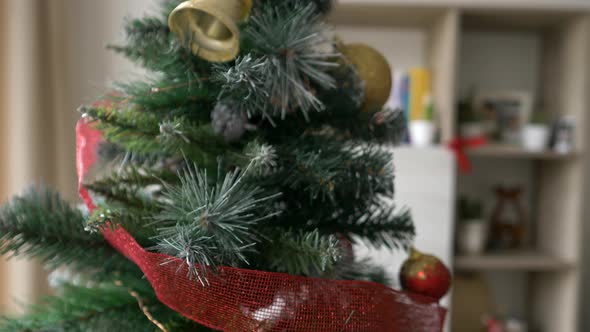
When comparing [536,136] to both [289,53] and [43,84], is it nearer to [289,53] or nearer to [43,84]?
[289,53]

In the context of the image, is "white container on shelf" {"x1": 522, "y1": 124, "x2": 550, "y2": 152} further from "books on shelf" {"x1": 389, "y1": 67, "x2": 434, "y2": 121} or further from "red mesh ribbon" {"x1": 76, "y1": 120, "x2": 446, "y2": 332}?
"red mesh ribbon" {"x1": 76, "y1": 120, "x2": 446, "y2": 332}

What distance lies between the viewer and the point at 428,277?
427mm

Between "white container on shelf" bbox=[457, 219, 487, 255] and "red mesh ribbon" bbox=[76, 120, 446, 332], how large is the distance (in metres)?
1.29

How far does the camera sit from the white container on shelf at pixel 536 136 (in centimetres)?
155

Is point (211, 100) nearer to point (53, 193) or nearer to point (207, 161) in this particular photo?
point (207, 161)

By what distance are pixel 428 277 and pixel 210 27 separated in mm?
303

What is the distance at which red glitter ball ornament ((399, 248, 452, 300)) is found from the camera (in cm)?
43

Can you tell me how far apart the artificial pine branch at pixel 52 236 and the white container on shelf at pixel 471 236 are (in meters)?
1.35

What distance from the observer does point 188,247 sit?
30cm

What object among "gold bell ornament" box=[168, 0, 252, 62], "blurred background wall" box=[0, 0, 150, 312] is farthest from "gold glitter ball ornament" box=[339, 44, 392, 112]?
"blurred background wall" box=[0, 0, 150, 312]

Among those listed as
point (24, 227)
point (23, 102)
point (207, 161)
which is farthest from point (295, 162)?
point (23, 102)

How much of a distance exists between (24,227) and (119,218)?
0.11 meters

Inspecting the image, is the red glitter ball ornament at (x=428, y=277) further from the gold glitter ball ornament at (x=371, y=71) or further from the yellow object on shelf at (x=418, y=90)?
the yellow object on shelf at (x=418, y=90)

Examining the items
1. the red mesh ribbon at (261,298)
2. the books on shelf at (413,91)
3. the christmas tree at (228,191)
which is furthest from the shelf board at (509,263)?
the red mesh ribbon at (261,298)
